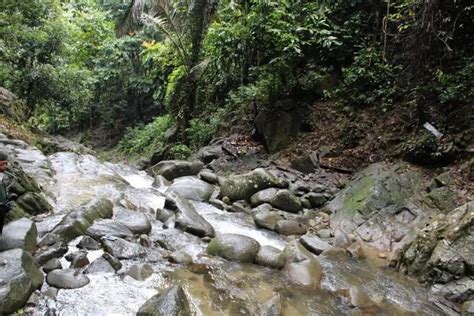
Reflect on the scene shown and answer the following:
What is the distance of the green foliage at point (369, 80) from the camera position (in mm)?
8547

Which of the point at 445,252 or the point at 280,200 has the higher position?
the point at 445,252

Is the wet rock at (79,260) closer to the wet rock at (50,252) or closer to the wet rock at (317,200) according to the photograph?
the wet rock at (50,252)

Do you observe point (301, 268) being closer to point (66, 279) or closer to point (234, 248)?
point (234, 248)

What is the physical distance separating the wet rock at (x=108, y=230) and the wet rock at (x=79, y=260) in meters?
0.59

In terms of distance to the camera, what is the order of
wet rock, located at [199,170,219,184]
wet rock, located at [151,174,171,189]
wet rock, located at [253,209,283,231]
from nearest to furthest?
wet rock, located at [253,209,283,231]
wet rock, located at [199,170,219,184]
wet rock, located at [151,174,171,189]

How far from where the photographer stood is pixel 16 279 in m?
3.56

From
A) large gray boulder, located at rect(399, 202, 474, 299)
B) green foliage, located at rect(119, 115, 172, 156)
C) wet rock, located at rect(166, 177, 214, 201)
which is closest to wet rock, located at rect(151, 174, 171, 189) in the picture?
wet rock, located at rect(166, 177, 214, 201)

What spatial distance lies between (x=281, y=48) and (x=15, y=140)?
715cm

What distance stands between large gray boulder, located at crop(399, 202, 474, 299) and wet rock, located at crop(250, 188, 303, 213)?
2324mm

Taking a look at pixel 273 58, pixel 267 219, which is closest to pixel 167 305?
pixel 267 219

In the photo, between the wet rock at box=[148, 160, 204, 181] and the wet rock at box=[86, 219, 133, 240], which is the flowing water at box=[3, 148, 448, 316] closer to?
the wet rock at box=[86, 219, 133, 240]

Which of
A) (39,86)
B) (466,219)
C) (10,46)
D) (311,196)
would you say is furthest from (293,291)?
(39,86)

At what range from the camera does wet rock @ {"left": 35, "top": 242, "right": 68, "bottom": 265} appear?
433cm

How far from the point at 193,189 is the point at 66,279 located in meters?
4.35
